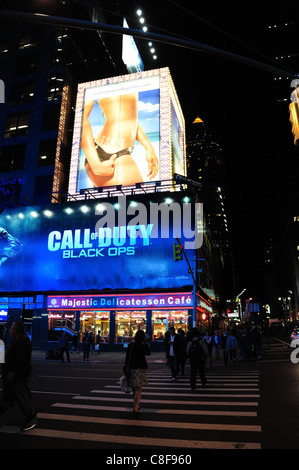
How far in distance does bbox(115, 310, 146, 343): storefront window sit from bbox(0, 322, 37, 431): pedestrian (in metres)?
24.6

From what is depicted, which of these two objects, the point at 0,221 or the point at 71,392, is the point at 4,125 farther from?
the point at 71,392

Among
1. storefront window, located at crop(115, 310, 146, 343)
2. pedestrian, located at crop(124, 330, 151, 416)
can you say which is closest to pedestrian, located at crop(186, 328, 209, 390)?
pedestrian, located at crop(124, 330, 151, 416)

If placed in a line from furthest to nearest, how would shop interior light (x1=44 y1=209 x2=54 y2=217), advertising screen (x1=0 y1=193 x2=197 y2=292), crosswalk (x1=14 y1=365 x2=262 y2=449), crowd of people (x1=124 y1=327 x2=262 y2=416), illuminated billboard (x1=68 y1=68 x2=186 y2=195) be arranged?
illuminated billboard (x1=68 y1=68 x2=186 y2=195) < shop interior light (x1=44 y1=209 x2=54 y2=217) < advertising screen (x1=0 y1=193 x2=197 y2=292) < crowd of people (x1=124 y1=327 x2=262 y2=416) < crosswalk (x1=14 y1=365 x2=262 y2=449)

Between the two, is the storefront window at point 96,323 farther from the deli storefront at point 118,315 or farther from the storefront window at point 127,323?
the storefront window at point 127,323

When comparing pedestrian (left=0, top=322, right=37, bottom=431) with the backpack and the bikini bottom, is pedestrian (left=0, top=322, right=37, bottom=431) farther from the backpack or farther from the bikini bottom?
the bikini bottom

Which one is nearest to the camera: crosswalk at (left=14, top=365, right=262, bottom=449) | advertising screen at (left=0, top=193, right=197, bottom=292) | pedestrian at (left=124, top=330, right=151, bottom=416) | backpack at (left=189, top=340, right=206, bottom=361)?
crosswalk at (left=14, top=365, right=262, bottom=449)

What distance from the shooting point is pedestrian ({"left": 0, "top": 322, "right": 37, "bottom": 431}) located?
6652 millimetres

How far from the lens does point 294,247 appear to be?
105625mm

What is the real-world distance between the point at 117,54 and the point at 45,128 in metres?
17.9

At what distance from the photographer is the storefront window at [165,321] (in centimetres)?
3033

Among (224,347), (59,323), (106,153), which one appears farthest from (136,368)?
(106,153)

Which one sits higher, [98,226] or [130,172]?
[130,172]

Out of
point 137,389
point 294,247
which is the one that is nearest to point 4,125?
point 137,389
